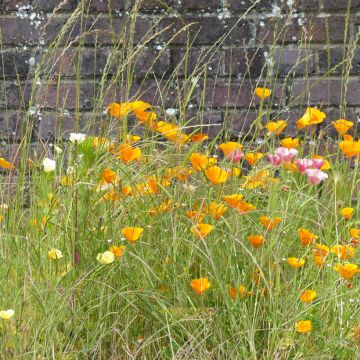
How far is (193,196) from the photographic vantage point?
2293mm

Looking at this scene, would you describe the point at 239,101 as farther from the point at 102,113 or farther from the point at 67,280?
the point at 67,280

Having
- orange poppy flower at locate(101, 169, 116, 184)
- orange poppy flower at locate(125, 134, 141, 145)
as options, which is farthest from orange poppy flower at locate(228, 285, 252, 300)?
orange poppy flower at locate(125, 134, 141, 145)

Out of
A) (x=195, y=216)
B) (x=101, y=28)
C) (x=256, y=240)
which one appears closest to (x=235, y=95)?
(x=101, y=28)

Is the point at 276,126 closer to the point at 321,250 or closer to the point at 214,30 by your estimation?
the point at 321,250

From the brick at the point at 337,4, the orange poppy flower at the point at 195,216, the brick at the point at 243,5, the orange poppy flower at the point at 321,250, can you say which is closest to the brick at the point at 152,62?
the brick at the point at 243,5

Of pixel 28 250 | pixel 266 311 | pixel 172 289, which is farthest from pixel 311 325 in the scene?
pixel 28 250

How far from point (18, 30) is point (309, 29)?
3.11 ft

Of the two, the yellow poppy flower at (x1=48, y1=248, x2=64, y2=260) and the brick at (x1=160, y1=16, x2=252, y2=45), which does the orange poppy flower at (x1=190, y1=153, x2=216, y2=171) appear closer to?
the yellow poppy flower at (x1=48, y1=248, x2=64, y2=260)

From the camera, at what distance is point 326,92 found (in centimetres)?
313

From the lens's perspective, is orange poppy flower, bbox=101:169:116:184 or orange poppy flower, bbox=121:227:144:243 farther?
orange poppy flower, bbox=101:169:116:184

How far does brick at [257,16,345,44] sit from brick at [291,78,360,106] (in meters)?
0.14

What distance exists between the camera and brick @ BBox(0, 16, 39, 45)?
318 centimetres

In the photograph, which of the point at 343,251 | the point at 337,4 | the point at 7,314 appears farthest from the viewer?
the point at 337,4

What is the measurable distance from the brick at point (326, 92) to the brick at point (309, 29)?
0.45ft
